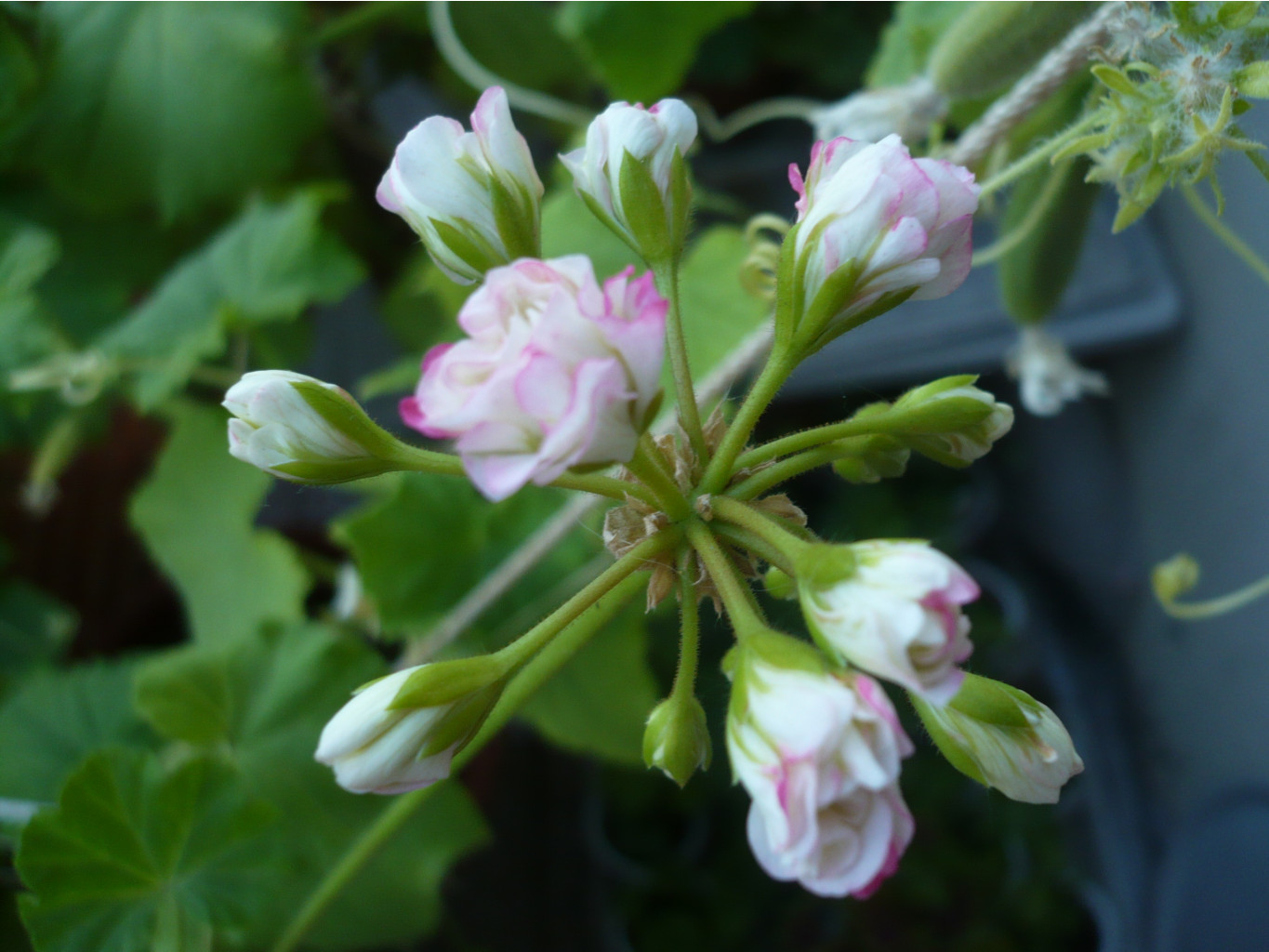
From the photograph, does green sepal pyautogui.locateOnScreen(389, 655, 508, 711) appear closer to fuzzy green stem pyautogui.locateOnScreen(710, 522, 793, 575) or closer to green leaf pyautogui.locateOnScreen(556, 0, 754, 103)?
fuzzy green stem pyautogui.locateOnScreen(710, 522, 793, 575)

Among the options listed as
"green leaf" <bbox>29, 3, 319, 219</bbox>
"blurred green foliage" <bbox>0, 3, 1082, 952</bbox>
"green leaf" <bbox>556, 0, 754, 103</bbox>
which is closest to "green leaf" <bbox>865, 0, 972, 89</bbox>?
"blurred green foliage" <bbox>0, 3, 1082, 952</bbox>

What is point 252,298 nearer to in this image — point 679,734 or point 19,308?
point 19,308

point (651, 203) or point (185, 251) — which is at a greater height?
point (651, 203)

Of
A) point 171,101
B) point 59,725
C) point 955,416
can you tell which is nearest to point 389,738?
point 955,416

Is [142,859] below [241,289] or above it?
below

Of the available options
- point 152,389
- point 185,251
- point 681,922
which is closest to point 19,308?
point 152,389

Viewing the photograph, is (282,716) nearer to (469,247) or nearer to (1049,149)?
(469,247)

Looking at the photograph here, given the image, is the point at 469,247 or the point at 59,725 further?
the point at 59,725
